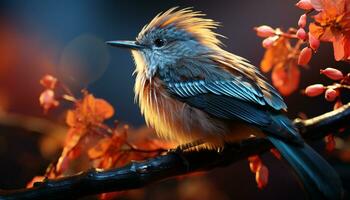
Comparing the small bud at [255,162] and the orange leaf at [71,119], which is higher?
the orange leaf at [71,119]

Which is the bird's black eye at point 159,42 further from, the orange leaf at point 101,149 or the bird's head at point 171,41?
the orange leaf at point 101,149

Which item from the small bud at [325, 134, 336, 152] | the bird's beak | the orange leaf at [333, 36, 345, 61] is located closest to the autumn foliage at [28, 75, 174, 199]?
the bird's beak

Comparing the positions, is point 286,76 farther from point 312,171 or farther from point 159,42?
point 159,42

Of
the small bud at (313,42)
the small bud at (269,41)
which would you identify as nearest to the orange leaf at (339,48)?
the small bud at (313,42)

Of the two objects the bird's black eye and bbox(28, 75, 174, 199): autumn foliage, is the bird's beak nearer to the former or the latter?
the bird's black eye

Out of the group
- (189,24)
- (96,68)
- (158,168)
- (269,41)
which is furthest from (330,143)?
(96,68)

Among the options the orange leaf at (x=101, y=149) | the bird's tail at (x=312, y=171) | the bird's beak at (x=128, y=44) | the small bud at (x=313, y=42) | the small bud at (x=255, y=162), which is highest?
the bird's beak at (x=128, y=44)
